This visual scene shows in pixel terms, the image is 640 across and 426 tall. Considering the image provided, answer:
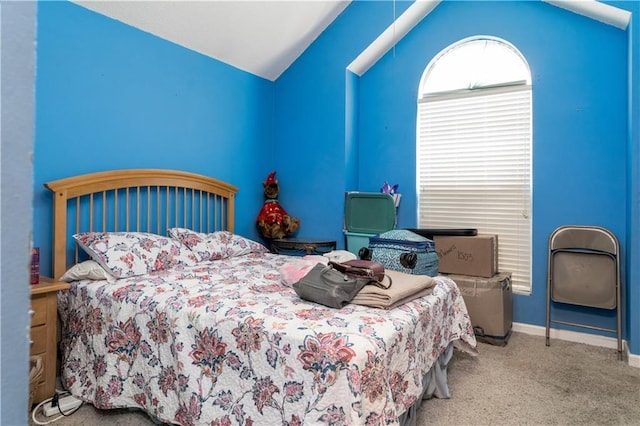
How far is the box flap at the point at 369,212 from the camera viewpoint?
3.39m

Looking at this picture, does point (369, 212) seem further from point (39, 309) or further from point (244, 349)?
point (39, 309)

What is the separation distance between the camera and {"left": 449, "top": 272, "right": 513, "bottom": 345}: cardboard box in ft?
9.17

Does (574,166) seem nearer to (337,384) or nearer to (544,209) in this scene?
(544,209)

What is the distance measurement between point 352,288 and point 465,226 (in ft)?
6.93

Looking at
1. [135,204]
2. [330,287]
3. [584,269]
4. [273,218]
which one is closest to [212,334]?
[330,287]

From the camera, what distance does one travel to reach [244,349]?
1425mm

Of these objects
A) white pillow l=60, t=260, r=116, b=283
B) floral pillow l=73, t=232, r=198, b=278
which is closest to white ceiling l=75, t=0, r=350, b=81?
floral pillow l=73, t=232, r=198, b=278

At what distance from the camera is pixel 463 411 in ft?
6.16

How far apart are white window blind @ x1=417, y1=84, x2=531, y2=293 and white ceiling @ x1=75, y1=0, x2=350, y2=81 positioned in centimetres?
130

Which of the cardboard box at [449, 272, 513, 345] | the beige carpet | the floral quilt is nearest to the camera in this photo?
the floral quilt

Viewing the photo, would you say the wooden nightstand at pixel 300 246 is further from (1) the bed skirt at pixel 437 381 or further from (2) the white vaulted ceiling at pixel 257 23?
(2) the white vaulted ceiling at pixel 257 23

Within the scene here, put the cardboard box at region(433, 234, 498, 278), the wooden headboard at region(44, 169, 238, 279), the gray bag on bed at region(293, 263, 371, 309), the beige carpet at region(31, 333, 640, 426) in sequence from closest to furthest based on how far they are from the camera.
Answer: the gray bag on bed at region(293, 263, 371, 309) → the beige carpet at region(31, 333, 640, 426) → the wooden headboard at region(44, 169, 238, 279) → the cardboard box at region(433, 234, 498, 278)

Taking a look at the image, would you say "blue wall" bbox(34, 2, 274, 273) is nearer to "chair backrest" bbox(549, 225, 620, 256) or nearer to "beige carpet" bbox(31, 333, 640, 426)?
"beige carpet" bbox(31, 333, 640, 426)

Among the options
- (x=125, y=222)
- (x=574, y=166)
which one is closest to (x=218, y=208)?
(x=125, y=222)
